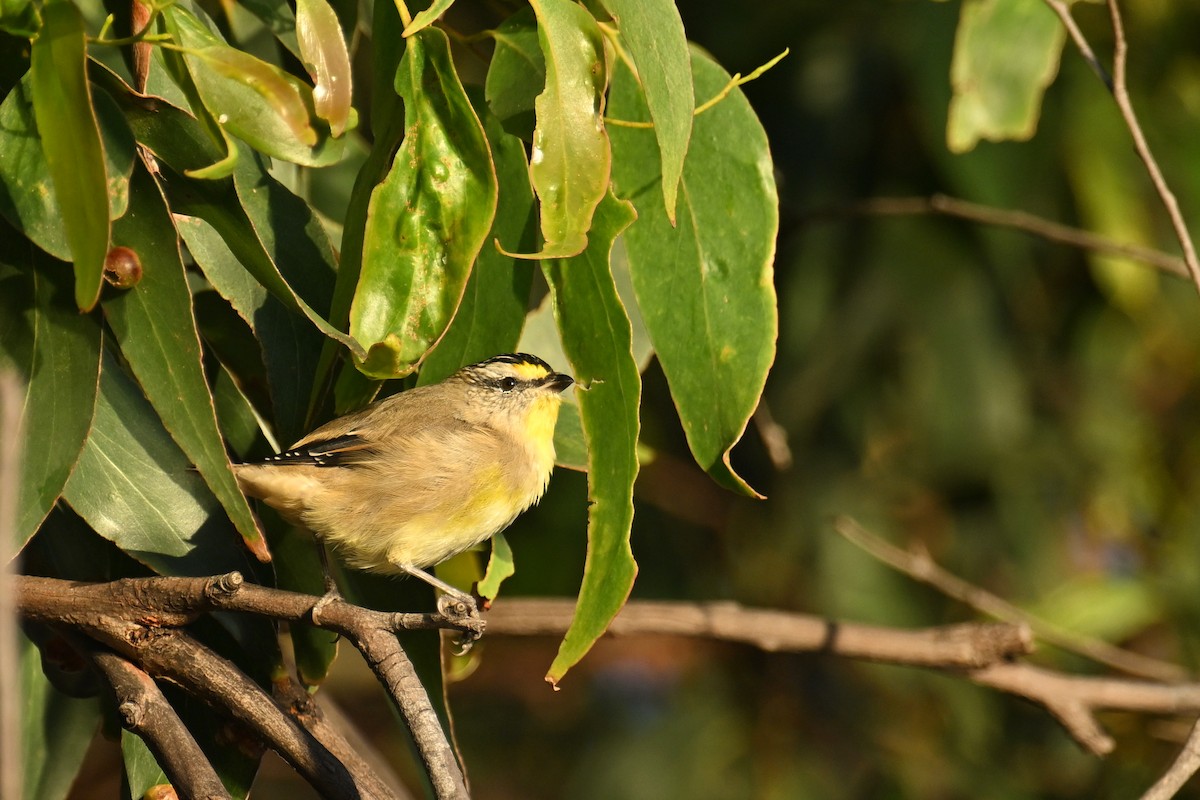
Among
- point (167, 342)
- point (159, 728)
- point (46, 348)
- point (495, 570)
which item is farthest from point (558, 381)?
point (159, 728)

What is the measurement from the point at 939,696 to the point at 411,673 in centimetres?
344

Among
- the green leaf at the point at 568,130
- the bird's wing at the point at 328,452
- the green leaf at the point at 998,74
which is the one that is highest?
the green leaf at the point at 568,130

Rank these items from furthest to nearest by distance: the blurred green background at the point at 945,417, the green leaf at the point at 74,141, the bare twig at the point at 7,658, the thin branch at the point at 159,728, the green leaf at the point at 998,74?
the blurred green background at the point at 945,417 → the green leaf at the point at 998,74 → the thin branch at the point at 159,728 → the green leaf at the point at 74,141 → the bare twig at the point at 7,658

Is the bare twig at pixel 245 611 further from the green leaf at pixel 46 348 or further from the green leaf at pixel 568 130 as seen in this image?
the green leaf at pixel 568 130

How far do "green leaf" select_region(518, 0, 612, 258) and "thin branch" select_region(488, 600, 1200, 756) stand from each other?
1388 mm

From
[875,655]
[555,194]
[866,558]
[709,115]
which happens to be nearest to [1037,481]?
[866,558]

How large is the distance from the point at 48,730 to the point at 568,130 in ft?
5.24

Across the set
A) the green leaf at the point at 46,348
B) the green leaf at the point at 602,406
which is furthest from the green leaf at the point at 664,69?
the green leaf at the point at 46,348

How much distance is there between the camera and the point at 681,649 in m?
5.49

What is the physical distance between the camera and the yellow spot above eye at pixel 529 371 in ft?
9.47

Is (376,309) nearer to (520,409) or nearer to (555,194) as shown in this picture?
(555,194)

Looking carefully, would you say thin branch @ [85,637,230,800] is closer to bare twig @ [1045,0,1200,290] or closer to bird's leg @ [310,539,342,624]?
bird's leg @ [310,539,342,624]

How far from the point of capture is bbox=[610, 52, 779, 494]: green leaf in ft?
6.79

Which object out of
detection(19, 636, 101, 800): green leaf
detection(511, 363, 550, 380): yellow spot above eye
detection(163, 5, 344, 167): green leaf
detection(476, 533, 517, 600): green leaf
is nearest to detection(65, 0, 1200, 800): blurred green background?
detection(511, 363, 550, 380): yellow spot above eye
